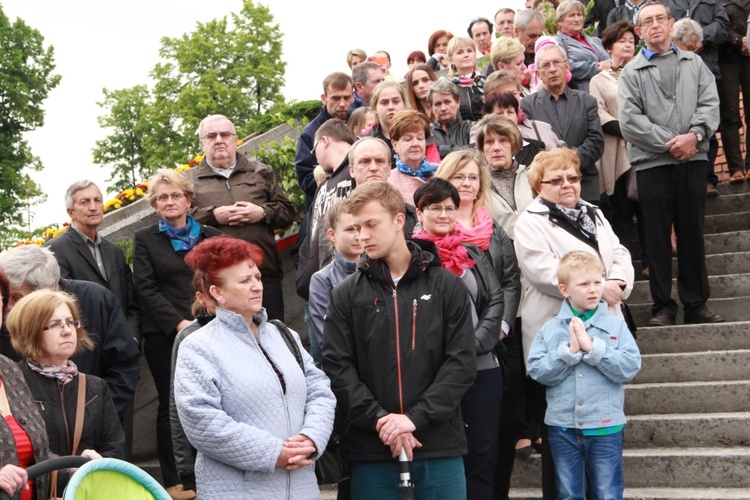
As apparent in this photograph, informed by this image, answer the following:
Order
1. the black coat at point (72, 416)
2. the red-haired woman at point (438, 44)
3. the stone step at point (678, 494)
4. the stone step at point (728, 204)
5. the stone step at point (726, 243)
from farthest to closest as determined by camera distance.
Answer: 1. the red-haired woman at point (438, 44)
2. the stone step at point (728, 204)
3. the stone step at point (726, 243)
4. the stone step at point (678, 494)
5. the black coat at point (72, 416)

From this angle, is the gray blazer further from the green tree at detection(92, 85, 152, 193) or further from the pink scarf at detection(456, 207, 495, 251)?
the green tree at detection(92, 85, 152, 193)

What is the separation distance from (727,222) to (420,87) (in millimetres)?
3112

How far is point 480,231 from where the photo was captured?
6180mm

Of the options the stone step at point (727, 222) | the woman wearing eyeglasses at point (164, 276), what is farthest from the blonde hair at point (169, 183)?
the stone step at point (727, 222)

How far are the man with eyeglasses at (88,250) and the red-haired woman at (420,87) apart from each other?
312 cm

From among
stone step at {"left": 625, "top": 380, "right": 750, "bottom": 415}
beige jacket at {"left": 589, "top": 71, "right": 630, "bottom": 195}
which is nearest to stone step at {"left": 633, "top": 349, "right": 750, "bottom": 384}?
stone step at {"left": 625, "top": 380, "right": 750, "bottom": 415}

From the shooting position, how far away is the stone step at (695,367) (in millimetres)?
7031

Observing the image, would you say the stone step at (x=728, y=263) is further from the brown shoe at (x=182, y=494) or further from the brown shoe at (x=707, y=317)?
the brown shoe at (x=182, y=494)

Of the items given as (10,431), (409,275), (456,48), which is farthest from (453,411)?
(456,48)

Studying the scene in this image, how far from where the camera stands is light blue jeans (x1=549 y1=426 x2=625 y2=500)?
550cm

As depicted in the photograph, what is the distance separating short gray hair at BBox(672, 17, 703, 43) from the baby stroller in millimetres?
7182

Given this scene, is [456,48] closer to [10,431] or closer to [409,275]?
[409,275]

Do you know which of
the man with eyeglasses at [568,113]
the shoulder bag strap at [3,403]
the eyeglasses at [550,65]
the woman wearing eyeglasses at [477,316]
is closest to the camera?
the shoulder bag strap at [3,403]

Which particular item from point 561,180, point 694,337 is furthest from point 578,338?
point 694,337
